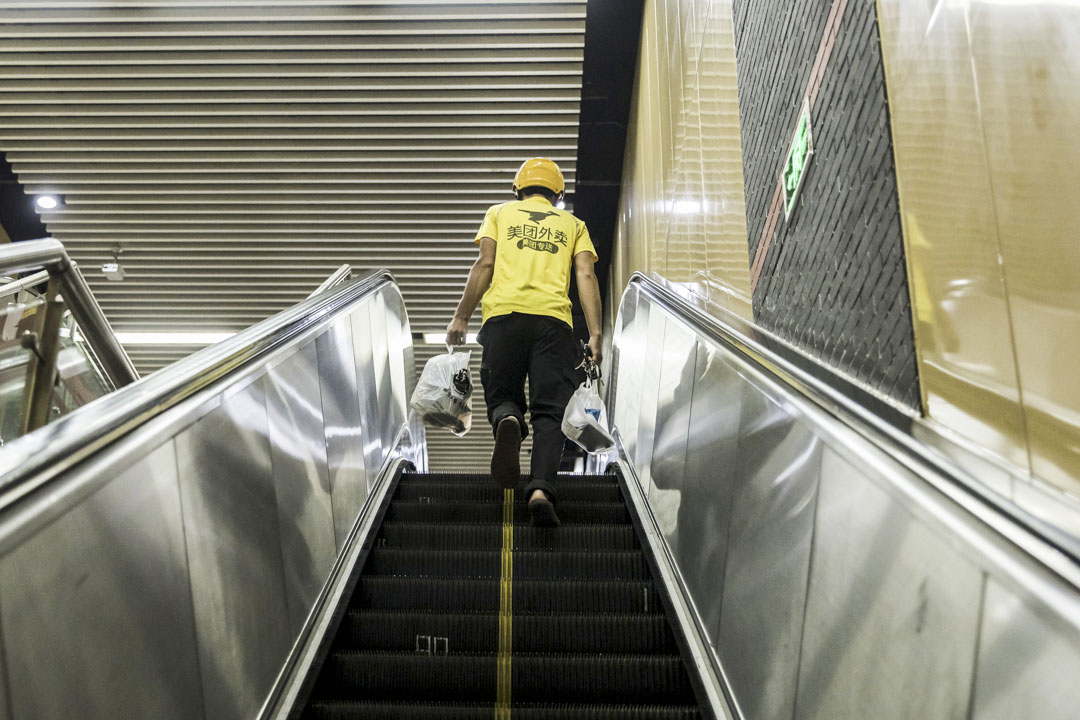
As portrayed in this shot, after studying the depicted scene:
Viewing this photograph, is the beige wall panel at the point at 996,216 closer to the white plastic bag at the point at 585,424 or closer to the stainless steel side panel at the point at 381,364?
the white plastic bag at the point at 585,424

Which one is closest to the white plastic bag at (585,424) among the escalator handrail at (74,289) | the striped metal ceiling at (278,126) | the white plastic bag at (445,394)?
the white plastic bag at (445,394)

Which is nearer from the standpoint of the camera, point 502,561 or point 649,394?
point 502,561

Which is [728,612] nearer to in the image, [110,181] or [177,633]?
[177,633]

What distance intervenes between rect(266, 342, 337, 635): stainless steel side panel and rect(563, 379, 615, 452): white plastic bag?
3.47 feet

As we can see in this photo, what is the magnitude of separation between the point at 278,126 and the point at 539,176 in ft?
16.2

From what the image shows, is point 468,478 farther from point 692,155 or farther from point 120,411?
point 120,411

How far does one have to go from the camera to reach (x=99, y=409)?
1645 mm

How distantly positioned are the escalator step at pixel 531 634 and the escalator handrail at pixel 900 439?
0.94 m

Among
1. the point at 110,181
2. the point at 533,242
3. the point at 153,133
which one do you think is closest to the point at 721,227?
the point at 533,242

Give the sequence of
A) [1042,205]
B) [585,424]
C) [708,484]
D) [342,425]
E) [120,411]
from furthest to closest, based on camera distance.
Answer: [585,424]
[342,425]
[708,484]
[120,411]
[1042,205]

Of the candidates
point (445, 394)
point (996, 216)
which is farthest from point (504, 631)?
point (996, 216)

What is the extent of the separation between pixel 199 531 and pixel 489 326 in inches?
80.9

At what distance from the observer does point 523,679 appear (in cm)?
253

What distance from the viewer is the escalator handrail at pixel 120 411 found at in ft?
4.42
